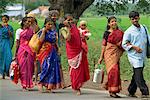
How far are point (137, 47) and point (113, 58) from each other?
0.59 metres

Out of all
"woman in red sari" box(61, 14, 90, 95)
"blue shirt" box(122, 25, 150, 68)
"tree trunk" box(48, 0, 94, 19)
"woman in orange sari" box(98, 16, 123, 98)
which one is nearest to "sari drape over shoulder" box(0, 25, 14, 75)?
"woman in red sari" box(61, 14, 90, 95)

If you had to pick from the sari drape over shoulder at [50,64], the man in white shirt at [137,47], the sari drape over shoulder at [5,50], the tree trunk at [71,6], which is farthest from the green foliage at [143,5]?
the man in white shirt at [137,47]

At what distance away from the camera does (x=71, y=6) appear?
18.4 metres

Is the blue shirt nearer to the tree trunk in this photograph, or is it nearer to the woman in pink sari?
the woman in pink sari

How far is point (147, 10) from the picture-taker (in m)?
22.2

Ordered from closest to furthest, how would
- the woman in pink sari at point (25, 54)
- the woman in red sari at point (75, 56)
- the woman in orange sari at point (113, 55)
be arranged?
the woman in orange sari at point (113, 55) < the woman in red sari at point (75, 56) < the woman in pink sari at point (25, 54)

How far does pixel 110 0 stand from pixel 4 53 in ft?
26.9

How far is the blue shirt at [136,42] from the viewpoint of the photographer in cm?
990

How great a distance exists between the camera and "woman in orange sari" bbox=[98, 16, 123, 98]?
10188mm

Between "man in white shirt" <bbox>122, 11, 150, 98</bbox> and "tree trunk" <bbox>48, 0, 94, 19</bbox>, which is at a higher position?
"tree trunk" <bbox>48, 0, 94, 19</bbox>

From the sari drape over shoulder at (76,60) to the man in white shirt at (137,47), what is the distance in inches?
47.2

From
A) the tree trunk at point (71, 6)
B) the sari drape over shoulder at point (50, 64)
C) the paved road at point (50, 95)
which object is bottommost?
the paved road at point (50, 95)

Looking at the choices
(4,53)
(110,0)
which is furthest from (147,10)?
(4,53)

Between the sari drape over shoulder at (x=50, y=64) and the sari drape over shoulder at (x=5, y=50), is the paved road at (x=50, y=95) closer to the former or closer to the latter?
the sari drape over shoulder at (x=50, y=64)
